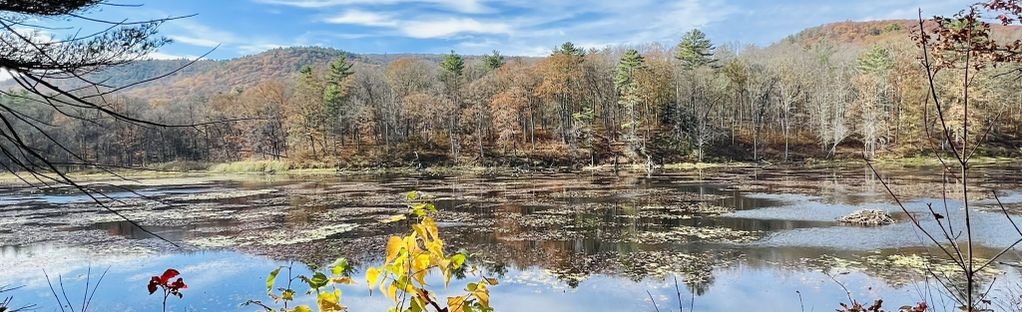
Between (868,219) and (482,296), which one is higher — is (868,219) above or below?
below

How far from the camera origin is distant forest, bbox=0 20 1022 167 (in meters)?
57.8

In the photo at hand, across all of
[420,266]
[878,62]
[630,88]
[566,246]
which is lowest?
[566,246]

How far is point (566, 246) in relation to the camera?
15320 mm

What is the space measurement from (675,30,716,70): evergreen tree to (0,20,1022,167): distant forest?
0.17 metres

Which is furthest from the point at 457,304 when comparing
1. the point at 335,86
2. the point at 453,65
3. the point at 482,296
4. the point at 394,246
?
the point at 453,65

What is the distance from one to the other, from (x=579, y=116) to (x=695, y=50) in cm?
2088

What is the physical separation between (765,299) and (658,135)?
5385cm

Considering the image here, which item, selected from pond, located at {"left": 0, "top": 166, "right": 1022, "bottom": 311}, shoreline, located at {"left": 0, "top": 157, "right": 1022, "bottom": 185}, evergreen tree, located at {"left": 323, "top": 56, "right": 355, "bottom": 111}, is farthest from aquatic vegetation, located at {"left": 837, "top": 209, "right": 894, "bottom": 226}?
evergreen tree, located at {"left": 323, "top": 56, "right": 355, "bottom": 111}

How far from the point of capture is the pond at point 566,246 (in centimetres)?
1077

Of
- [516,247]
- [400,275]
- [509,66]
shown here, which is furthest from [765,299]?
[509,66]

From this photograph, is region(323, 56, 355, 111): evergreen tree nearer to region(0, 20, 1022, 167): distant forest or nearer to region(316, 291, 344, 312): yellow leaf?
region(0, 20, 1022, 167): distant forest

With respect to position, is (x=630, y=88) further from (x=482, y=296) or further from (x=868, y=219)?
(x=482, y=296)

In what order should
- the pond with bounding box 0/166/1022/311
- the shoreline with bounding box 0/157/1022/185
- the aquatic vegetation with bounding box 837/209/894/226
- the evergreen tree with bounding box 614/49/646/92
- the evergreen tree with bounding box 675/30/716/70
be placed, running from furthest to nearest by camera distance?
1. the evergreen tree with bounding box 675/30/716/70
2. the evergreen tree with bounding box 614/49/646/92
3. the shoreline with bounding box 0/157/1022/185
4. the aquatic vegetation with bounding box 837/209/894/226
5. the pond with bounding box 0/166/1022/311

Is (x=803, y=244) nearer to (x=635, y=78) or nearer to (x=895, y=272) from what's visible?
(x=895, y=272)
